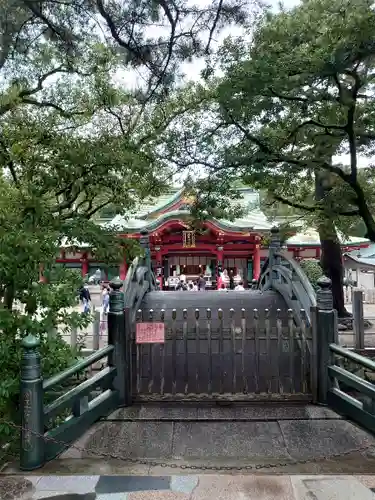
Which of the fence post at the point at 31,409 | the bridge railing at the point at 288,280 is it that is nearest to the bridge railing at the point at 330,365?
the bridge railing at the point at 288,280

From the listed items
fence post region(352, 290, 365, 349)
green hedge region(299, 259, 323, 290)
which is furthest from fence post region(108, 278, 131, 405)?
green hedge region(299, 259, 323, 290)

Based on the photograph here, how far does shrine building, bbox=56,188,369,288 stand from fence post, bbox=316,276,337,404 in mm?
16558

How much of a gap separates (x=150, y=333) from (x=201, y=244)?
19382 mm

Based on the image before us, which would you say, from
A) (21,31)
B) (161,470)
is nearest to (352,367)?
(161,470)

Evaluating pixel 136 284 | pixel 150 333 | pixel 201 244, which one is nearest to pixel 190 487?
pixel 150 333

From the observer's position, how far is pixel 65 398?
13.0 ft

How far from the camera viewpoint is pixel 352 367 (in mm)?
7875

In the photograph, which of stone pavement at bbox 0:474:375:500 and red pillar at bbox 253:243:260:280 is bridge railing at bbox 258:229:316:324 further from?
red pillar at bbox 253:243:260:280

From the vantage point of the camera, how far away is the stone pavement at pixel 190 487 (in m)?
3.04

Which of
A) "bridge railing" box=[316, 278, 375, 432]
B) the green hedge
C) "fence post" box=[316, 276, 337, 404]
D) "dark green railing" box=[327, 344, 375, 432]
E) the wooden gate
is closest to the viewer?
"dark green railing" box=[327, 344, 375, 432]

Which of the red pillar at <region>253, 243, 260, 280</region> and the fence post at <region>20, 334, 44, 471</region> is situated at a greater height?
the red pillar at <region>253, 243, 260, 280</region>

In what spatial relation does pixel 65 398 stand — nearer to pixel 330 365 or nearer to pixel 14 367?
pixel 14 367

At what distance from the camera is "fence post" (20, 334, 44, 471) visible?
344 centimetres

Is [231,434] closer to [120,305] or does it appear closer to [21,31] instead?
[120,305]
